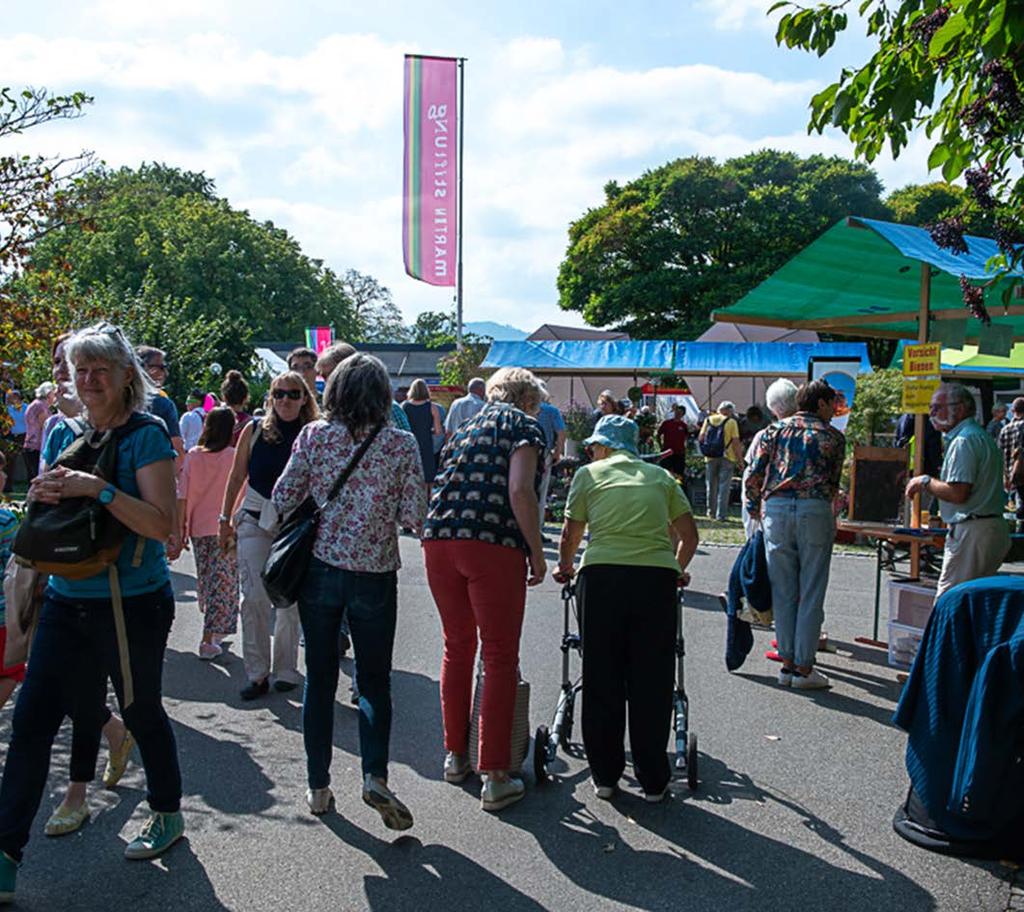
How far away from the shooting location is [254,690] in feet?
20.1

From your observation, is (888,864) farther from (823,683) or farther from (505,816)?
(823,683)

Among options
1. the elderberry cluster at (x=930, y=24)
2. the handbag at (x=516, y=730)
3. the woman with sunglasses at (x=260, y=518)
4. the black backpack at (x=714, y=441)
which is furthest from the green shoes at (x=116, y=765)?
the black backpack at (x=714, y=441)

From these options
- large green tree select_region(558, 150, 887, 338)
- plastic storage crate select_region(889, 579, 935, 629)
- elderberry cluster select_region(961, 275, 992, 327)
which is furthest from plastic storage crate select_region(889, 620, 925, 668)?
large green tree select_region(558, 150, 887, 338)

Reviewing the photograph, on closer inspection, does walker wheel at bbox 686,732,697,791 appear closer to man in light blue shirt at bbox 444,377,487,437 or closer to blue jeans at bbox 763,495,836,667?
blue jeans at bbox 763,495,836,667

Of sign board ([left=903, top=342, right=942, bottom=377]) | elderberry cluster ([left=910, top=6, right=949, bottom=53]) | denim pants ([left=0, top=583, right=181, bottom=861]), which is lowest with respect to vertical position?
denim pants ([left=0, top=583, right=181, bottom=861])

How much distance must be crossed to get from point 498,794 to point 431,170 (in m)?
21.2

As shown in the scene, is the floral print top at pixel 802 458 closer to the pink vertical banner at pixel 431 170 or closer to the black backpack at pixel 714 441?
the black backpack at pixel 714 441

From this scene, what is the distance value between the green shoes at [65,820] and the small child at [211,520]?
2.87 m

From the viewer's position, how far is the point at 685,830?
4309mm

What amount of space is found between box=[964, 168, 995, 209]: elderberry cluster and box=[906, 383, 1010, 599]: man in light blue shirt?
1.18 metres

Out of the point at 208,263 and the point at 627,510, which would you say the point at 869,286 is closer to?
the point at 627,510

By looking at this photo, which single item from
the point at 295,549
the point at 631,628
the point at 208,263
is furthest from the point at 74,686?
the point at 208,263

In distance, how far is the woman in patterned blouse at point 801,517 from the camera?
6.38 m

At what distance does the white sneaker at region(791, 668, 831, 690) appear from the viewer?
6.47 meters
